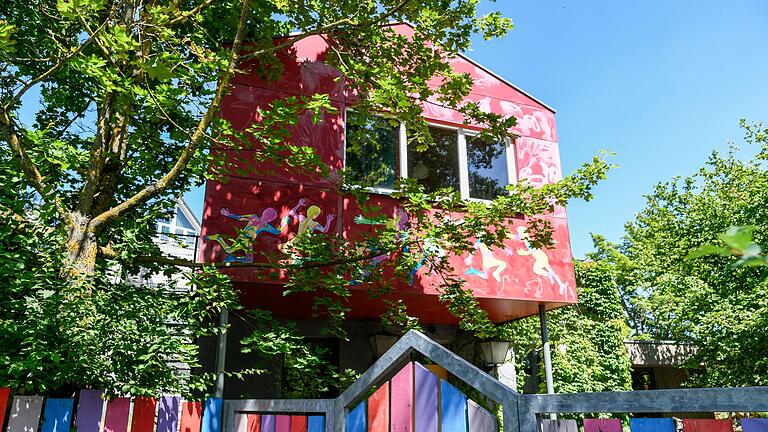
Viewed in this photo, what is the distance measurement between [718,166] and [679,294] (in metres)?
7.44

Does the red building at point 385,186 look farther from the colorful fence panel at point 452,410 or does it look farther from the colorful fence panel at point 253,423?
the colorful fence panel at point 452,410

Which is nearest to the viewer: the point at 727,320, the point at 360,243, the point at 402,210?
the point at 360,243

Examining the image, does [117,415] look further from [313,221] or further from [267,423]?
[313,221]

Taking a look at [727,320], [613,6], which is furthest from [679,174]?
[613,6]

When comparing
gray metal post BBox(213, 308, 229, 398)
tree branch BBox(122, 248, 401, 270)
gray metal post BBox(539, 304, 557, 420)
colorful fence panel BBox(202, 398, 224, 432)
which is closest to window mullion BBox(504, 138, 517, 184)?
gray metal post BBox(539, 304, 557, 420)

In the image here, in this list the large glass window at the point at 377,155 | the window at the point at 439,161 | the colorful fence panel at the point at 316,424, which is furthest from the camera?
the window at the point at 439,161

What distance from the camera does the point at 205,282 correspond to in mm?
4582

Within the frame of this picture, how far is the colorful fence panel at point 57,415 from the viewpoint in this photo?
276 centimetres

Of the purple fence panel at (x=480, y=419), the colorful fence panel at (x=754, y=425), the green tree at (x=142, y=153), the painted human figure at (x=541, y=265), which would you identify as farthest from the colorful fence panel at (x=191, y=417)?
the painted human figure at (x=541, y=265)

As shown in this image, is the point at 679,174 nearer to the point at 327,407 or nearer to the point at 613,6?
the point at 613,6

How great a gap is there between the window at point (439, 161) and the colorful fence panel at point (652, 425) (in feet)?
19.2

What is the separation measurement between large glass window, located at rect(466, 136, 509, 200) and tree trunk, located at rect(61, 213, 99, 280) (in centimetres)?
514

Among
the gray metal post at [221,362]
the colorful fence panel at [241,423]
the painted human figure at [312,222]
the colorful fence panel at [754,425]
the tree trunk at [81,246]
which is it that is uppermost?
the painted human figure at [312,222]

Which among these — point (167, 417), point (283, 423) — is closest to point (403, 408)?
point (283, 423)
